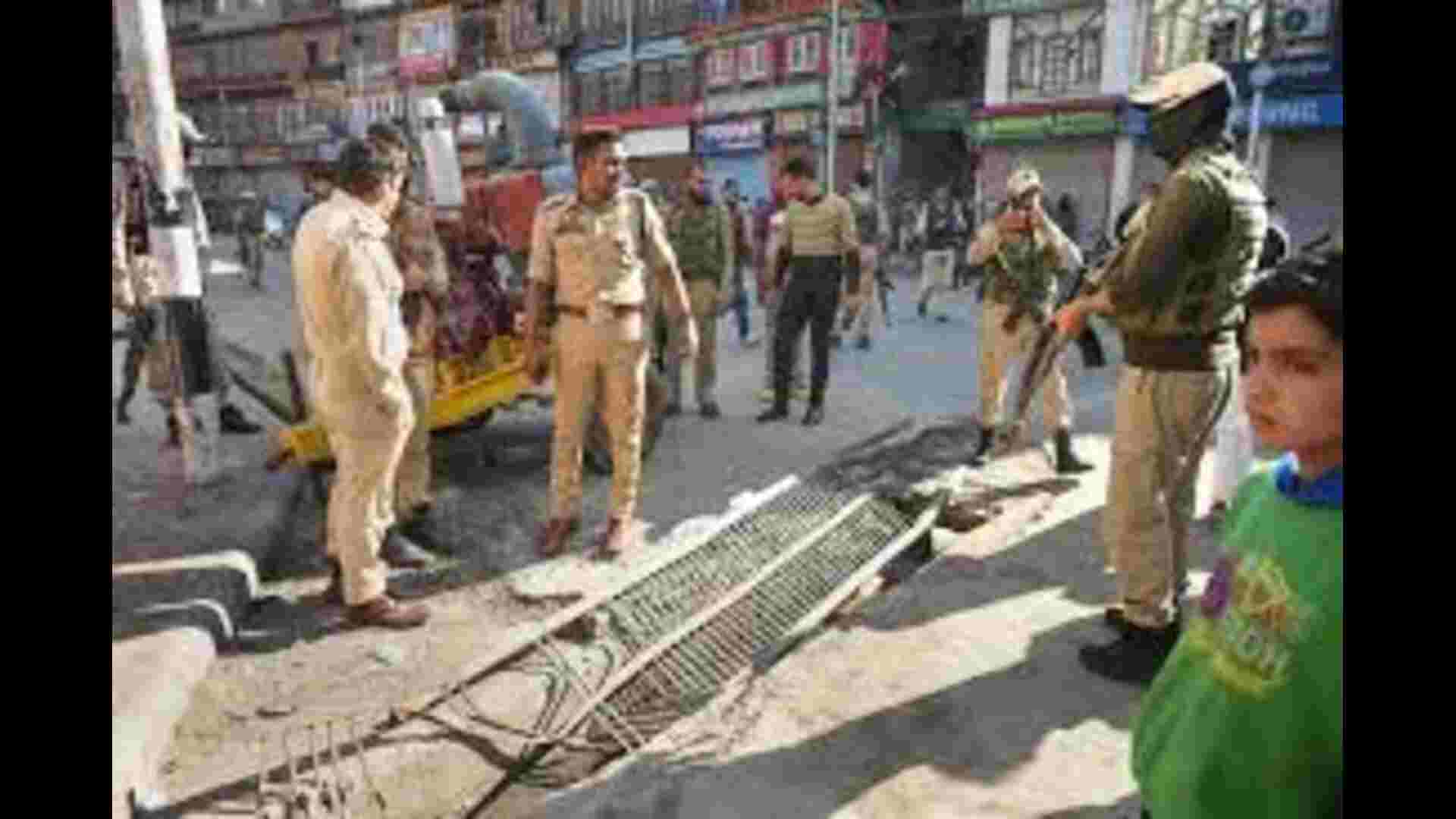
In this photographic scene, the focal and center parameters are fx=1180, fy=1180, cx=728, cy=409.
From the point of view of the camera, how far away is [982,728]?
3586mm

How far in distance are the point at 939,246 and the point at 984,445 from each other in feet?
34.8

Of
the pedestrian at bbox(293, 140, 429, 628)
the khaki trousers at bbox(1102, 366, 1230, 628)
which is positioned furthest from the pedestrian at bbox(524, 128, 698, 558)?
the khaki trousers at bbox(1102, 366, 1230, 628)

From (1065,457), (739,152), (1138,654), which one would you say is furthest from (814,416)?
(739,152)

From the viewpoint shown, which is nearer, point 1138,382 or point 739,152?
point 1138,382

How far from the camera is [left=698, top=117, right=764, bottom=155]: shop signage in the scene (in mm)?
34188

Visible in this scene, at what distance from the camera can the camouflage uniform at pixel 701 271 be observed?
8641 millimetres

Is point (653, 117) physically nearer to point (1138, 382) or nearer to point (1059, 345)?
point (1059, 345)

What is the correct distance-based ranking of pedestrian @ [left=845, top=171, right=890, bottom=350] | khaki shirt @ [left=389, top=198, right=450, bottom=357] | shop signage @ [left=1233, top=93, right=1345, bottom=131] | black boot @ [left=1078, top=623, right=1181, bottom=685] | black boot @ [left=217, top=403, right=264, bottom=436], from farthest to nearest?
shop signage @ [left=1233, top=93, right=1345, bottom=131] < pedestrian @ [left=845, top=171, right=890, bottom=350] < black boot @ [left=217, top=403, right=264, bottom=436] < khaki shirt @ [left=389, top=198, right=450, bottom=357] < black boot @ [left=1078, top=623, right=1181, bottom=685]

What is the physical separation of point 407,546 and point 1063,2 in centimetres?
2361

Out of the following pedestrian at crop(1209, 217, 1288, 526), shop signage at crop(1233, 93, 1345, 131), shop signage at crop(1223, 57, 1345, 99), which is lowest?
pedestrian at crop(1209, 217, 1288, 526)

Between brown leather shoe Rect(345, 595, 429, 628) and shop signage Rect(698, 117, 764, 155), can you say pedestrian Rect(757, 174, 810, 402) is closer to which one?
brown leather shoe Rect(345, 595, 429, 628)

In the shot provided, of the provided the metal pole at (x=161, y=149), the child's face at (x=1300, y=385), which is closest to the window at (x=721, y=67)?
the metal pole at (x=161, y=149)

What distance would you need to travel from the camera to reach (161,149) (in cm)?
625
